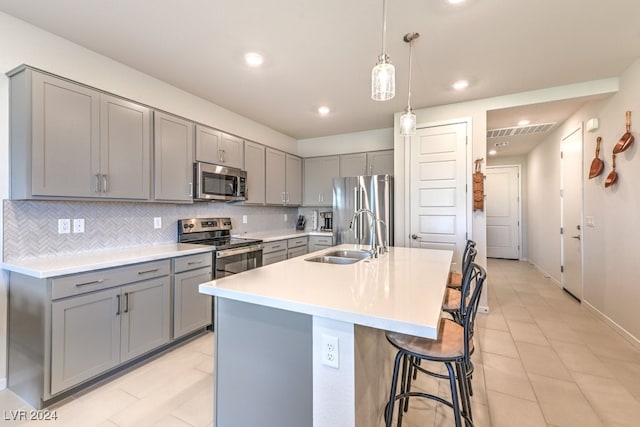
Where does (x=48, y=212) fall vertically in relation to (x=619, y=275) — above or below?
above

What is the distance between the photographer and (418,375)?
220 centimetres

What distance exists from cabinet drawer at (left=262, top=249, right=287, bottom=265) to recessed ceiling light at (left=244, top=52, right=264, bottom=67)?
87.2 inches

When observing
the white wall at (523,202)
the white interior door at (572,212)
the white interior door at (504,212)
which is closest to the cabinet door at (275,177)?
the white interior door at (572,212)

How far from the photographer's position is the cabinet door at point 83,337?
1795 mm

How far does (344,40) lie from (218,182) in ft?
6.75

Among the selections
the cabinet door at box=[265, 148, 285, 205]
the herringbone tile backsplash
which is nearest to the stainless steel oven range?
the herringbone tile backsplash

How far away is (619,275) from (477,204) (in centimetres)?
149

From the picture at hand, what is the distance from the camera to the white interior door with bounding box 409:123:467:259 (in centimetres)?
350

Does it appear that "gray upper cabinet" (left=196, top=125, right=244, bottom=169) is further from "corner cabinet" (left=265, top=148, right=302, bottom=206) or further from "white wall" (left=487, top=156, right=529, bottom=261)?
"white wall" (left=487, top=156, right=529, bottom=261)

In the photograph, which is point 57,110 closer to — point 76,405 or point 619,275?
point 76,405

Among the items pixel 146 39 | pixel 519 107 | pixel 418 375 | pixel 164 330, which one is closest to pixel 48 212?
pixel 164 330

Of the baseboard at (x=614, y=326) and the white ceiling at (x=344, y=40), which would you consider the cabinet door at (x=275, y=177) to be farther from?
the baseboard at (x=614, y=326)

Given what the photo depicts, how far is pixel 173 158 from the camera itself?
283cm

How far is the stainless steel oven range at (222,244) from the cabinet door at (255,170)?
1.82 feet
